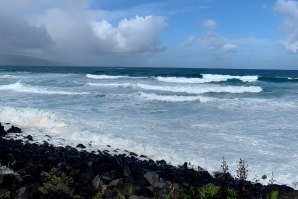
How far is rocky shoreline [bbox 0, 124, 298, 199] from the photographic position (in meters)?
6.59

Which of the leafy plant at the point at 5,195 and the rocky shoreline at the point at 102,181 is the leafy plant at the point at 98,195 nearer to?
the rocky shoreline at the point at 102,181

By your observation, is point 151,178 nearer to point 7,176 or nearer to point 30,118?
point 7,176

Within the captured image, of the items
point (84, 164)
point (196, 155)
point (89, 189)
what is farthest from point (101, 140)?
point (89, 189)

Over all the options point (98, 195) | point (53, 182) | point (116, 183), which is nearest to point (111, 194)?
point (98, 195)

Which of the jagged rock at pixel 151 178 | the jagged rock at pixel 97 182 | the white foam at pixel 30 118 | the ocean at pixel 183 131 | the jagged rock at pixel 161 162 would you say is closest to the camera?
the jagged rock at pixel 97 182

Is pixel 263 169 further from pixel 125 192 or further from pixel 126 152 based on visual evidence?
pixel 125 192

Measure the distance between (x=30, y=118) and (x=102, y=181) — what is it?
11057mm

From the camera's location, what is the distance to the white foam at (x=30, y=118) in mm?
17281

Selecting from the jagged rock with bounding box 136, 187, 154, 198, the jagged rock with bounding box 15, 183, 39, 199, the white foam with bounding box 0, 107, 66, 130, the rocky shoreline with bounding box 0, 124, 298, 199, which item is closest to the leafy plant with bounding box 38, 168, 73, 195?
the rocky shoreline with bounding box 0, 124, 298, 199

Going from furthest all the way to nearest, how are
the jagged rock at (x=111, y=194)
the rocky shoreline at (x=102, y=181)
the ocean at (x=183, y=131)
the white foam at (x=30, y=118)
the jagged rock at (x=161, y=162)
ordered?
the white foam at (x=30, y=118)
the ocean at (x=183, y=131)
the jagged rock at (x=161, y=162)
the jagged rock at (x=111, y=194)
the rocky shoreline at (x=102, y=181)

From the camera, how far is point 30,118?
18.1m

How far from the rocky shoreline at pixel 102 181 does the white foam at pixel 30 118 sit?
579 cm

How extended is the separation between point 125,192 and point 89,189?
65 centimetres

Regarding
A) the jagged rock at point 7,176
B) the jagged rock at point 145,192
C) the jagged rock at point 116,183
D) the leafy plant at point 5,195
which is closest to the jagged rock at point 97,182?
the jagged rock at point 116,183
